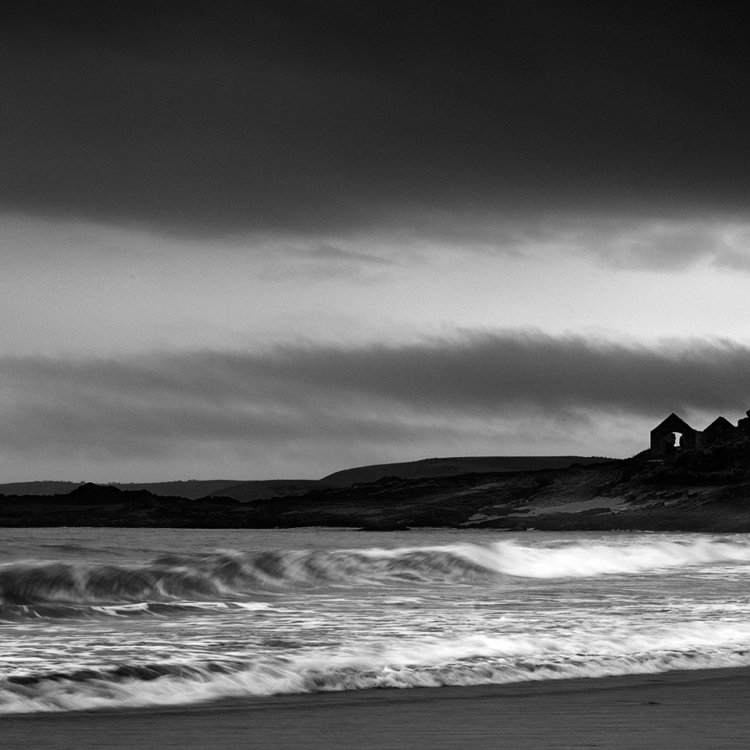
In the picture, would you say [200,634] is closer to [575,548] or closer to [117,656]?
[117,656]

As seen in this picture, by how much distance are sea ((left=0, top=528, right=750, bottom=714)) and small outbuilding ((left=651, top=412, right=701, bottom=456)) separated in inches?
2916

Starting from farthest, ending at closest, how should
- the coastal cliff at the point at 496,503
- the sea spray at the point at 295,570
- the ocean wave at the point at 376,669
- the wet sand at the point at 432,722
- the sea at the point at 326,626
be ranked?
the coastal cliff at the point at 496,503
the sea spray at the point at 295,570
the sea at the point at 326,626
the ocean wave at the point at 376,669
the wet sand at the point at 432,722

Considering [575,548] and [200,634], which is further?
[575,548]

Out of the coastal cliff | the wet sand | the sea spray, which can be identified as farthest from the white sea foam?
the coastal cliff

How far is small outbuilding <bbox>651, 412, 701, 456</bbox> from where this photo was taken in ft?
294

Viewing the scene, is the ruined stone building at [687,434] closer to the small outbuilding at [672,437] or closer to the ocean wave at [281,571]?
the small outbuilding at [672,437]

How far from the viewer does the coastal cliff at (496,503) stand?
73.0 metres

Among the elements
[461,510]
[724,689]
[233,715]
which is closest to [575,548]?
[724,689]

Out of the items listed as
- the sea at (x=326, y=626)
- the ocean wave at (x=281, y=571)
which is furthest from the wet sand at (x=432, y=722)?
the ocean wave at (x=281, y=571)

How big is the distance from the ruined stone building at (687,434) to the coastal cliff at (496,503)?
197 cm

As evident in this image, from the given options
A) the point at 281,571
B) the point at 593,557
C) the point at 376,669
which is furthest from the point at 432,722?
the point at 593,557

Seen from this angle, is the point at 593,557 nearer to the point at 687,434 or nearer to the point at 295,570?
the point at 295,570

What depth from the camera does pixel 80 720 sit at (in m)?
5.18

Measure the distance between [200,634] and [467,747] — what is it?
170 inches
